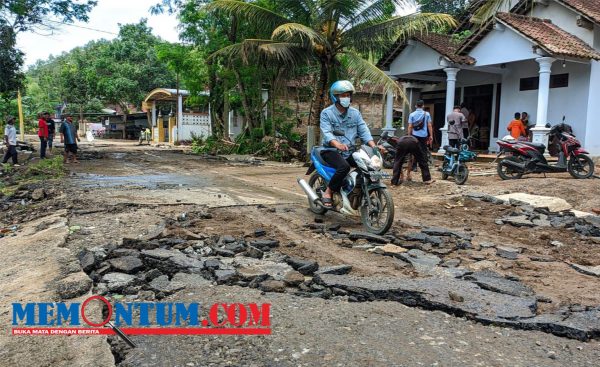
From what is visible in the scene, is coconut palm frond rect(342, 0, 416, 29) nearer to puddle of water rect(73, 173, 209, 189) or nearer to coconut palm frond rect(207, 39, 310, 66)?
coconut palm frond rect(207, 39, 310, 66)

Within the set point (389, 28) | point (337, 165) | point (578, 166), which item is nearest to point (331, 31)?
point (389, 28)

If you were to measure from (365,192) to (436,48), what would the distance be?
11904 mm

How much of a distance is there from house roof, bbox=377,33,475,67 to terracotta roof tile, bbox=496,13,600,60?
180 cm

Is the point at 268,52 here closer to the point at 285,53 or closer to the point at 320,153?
the point at 285,53

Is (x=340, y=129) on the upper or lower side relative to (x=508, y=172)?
upper

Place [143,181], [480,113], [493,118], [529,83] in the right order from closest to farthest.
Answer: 1. [143,181]
2. [529,83]
3. [493,118]
4. [480,113]

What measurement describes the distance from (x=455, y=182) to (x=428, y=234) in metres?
5.09

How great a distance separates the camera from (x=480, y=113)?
60.4 feet

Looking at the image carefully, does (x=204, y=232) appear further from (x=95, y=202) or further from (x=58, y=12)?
(x=58, y=12)

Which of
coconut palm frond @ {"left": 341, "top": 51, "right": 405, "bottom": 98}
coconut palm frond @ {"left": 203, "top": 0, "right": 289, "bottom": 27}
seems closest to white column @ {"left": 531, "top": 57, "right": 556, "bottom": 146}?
coconut palm frond @ {"left": 341, "top": 51, "right": 405, "bottom": 98}

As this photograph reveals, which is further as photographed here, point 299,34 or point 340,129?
point 299,34

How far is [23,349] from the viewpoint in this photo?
2.92m

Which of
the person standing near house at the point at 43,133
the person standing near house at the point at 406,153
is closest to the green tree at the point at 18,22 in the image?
the person standing near house at the point at 43,133

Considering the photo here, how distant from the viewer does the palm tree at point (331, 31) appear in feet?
45.8
